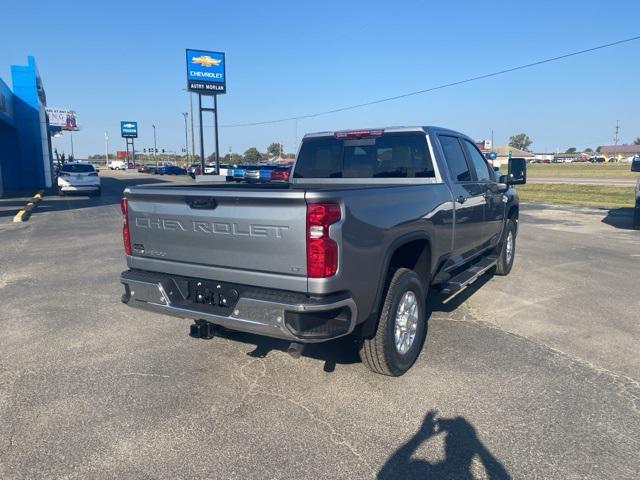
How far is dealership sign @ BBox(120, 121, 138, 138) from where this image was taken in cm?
9350

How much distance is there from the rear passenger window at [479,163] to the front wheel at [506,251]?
1097 millimetres

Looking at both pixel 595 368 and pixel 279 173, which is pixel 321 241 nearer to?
pixel 595 368

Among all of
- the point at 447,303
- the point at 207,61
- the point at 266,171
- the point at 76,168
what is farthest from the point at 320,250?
the point at 207,61

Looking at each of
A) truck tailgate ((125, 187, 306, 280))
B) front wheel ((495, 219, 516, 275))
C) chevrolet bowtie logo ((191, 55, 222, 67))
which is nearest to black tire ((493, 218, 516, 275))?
front wheel ((495, 219, 516, 275))

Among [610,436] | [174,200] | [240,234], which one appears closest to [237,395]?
[240,234]

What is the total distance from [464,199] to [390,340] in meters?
2.09

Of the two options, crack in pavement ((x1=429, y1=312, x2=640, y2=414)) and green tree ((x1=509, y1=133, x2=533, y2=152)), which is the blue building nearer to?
crack in pavement ((x1=429, y1=312, x2=640, y2=414))

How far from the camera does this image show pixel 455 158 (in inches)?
209

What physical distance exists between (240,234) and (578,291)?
209 inches

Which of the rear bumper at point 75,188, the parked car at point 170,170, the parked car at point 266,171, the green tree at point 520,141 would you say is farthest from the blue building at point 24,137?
the green tree at point 520,141

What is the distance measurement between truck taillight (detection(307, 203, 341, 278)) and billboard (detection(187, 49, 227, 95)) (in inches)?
1797

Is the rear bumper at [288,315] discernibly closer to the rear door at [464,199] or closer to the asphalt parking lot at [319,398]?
the asphalt parking lot at [319,398]

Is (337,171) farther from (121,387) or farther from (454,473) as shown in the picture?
(454,473)

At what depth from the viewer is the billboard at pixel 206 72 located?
1769 inches
